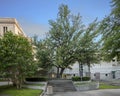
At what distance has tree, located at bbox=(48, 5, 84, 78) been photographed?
46250 millimetres

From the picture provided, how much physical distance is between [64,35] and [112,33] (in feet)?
83.4

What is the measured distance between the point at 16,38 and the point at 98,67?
3687 centimetres

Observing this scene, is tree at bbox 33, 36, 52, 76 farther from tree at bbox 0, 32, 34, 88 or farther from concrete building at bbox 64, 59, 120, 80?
concrete building at bbox 64, 59, 120, 80

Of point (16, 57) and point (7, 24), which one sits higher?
point (7, 24)

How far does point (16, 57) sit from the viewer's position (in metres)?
34.2

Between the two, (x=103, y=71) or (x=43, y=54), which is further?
(x=103, y=71)

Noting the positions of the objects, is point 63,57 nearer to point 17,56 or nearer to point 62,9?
point 62,9

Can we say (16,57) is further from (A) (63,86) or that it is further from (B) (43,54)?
(B) (43,54)

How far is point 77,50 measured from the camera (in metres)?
46.7

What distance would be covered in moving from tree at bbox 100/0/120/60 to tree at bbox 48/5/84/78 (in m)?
22.9

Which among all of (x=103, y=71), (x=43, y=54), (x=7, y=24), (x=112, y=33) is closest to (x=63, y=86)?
(x=43, y=54)

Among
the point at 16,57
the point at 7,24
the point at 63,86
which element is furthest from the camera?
the point at 7,24

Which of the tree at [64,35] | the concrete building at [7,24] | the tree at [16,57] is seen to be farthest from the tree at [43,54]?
the concrete building at [7,24]

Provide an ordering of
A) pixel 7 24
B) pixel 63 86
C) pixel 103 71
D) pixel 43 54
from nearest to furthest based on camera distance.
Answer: pixel 63 86 < pixel 43 54 < pixel 7 24 < pixel 103 71
